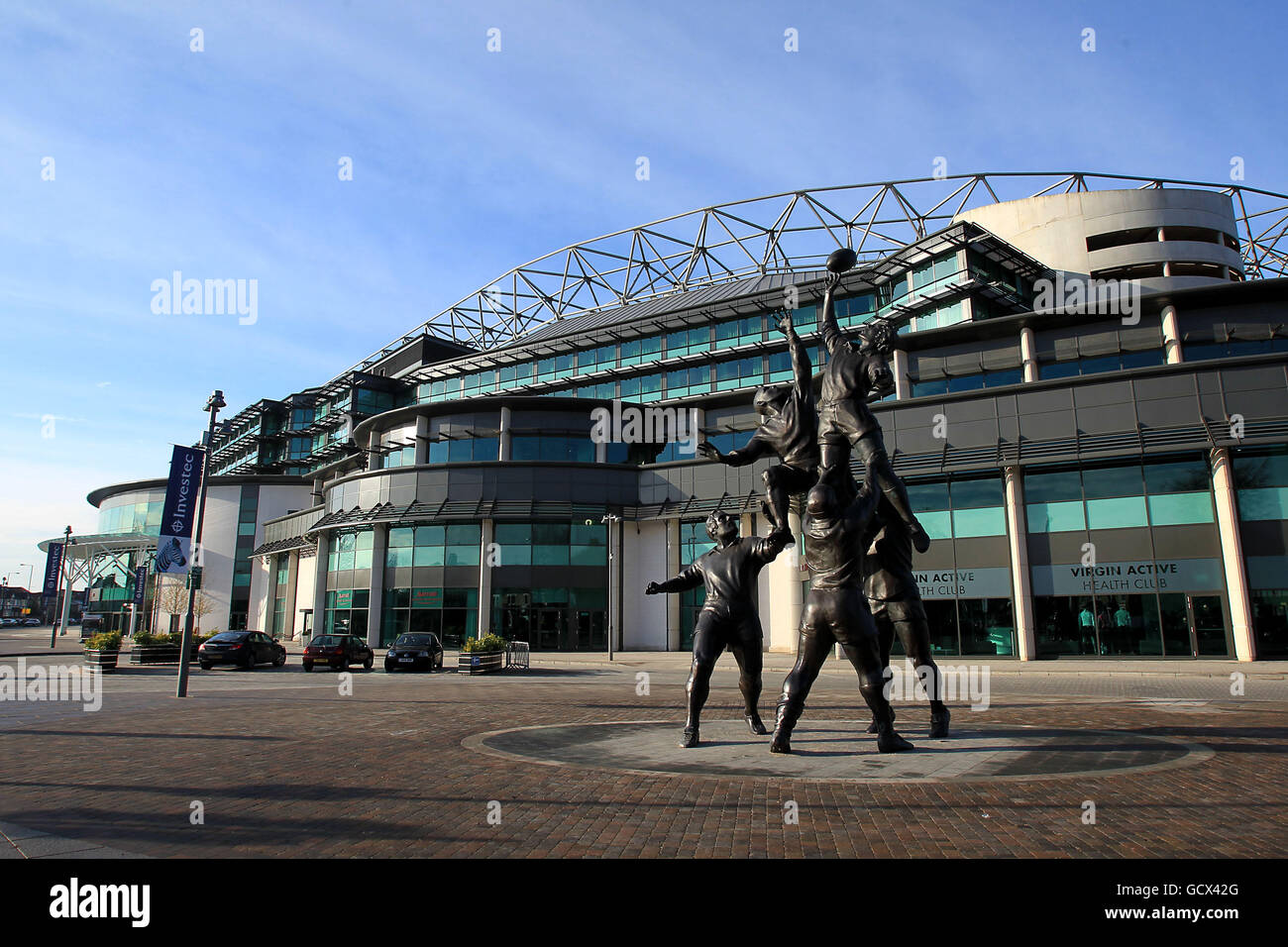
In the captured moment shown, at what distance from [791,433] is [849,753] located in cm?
376

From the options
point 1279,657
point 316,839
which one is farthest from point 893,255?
point 316,839

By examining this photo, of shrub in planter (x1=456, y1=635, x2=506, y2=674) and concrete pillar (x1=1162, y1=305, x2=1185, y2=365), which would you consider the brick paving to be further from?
concrete pillar (x1=1162, y1=305, x2=1185, y2=365)

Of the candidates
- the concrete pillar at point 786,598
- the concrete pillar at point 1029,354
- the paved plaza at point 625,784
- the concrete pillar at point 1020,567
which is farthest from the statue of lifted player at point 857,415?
the concrete pillar at point 1029,354

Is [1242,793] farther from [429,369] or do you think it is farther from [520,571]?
[429,369]

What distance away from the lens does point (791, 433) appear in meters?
9.62

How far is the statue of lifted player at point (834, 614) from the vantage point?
8.02m

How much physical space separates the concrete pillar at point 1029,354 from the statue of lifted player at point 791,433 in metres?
26.1

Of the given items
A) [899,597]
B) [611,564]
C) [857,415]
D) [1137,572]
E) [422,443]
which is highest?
[422,443]

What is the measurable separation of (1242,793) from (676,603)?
34.9 meters

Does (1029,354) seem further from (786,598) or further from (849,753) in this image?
(849,753)

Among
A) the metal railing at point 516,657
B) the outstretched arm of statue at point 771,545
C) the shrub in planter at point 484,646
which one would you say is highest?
the outstretched arm of statue at point 771,545

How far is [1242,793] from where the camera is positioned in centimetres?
632

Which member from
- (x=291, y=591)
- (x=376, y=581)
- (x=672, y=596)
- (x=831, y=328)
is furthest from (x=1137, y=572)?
(x=291, y=591)
